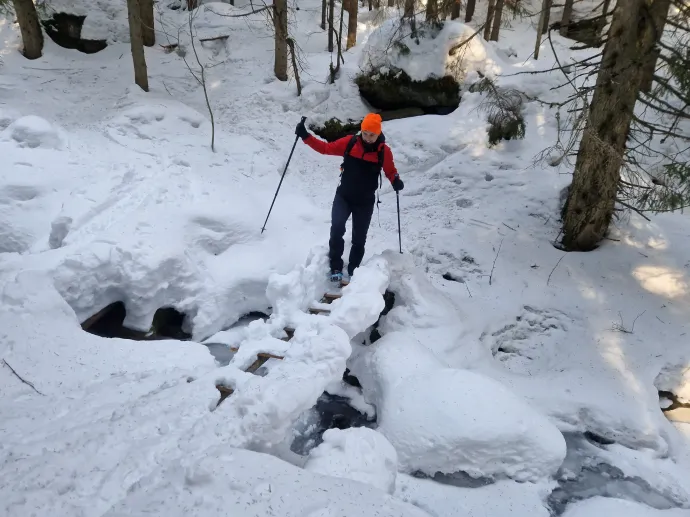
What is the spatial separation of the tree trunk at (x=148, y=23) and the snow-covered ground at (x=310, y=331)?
378 centimetres

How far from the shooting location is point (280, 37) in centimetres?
1208

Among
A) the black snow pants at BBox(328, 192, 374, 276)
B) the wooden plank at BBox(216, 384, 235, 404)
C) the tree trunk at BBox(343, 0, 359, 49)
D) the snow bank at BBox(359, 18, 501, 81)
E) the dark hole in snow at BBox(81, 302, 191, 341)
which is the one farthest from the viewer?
the tree trunk at BBox(343, 0, 359, 49)

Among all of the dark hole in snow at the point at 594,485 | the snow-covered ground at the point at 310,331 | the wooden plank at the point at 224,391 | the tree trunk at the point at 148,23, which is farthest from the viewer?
the tree trunk at the point at 148,23

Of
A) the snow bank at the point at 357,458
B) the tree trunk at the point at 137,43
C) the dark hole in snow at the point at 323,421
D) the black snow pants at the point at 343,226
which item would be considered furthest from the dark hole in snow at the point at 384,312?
the tree trunk at the point at 137,43

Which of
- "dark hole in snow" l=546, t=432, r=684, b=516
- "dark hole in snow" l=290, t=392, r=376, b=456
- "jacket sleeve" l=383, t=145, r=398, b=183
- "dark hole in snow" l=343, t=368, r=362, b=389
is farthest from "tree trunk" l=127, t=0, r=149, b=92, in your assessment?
"dark hole in snow" l=546, t=432, r=684, b=516

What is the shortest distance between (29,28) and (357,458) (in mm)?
13561

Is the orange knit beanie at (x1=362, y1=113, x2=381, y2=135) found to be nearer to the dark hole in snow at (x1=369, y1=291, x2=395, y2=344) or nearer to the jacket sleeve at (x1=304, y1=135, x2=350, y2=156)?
the jacket sleeve at (x1=304, y1=135, x2=350, y2=156)

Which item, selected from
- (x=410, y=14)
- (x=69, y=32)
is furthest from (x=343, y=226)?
(x=69, y=32)

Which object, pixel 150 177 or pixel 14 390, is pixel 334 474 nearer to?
pixel 14 390

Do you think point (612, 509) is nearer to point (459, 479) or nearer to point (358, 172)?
point (459, 479)

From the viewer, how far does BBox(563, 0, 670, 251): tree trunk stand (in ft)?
19.7

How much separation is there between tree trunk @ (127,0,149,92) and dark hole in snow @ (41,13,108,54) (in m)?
3.17

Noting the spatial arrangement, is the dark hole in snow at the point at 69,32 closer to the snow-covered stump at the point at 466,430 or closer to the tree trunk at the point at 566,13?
the tree trunk at the point at 566,13

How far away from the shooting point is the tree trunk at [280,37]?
11719mm
